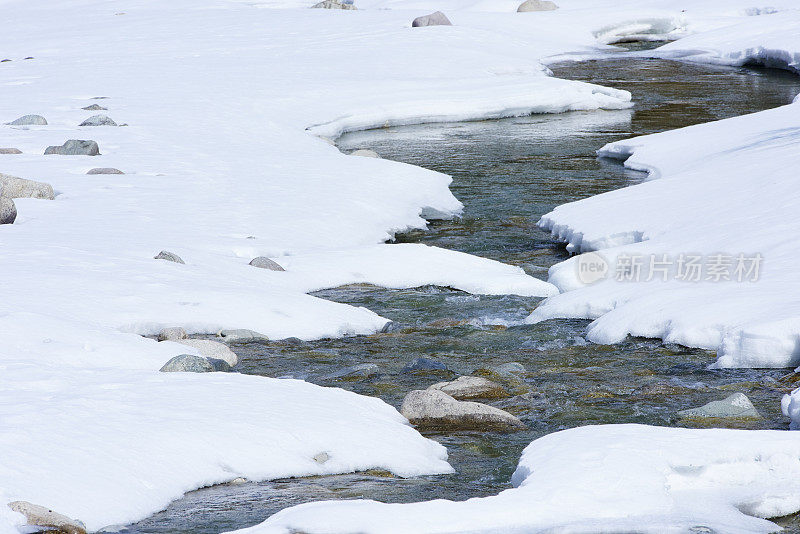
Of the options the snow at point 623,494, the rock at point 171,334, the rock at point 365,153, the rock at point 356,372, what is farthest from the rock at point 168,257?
the rock at point 365,153

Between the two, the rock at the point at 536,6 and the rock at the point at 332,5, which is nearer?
the rock at the point at 536,6

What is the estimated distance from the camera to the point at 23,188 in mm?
10055

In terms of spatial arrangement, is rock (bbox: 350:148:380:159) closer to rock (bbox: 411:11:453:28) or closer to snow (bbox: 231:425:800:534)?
snow (bbox: 231:425:800:534)

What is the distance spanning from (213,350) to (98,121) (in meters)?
9.50

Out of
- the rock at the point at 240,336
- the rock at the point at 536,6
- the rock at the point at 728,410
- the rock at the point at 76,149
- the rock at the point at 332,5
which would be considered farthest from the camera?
the rock at the point at 332,5

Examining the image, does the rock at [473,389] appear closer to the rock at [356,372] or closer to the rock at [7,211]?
the rock at [356,372]

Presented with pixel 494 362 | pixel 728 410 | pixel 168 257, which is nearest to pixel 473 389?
pixel 494 362

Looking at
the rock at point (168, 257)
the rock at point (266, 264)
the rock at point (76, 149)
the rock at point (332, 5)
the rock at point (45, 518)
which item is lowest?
the rock at point (266, 264)

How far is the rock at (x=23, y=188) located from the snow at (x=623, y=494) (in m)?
7.34

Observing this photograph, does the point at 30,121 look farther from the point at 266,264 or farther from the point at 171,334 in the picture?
the point at 171,334

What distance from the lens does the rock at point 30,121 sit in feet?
47.5

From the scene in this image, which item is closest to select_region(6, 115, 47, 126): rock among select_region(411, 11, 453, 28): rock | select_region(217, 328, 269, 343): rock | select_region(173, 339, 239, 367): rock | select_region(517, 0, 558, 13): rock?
select_region(217, 328, 269, 343): rock

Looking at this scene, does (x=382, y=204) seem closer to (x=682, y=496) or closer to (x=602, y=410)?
(x=602, y=410)

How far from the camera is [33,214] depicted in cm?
942
